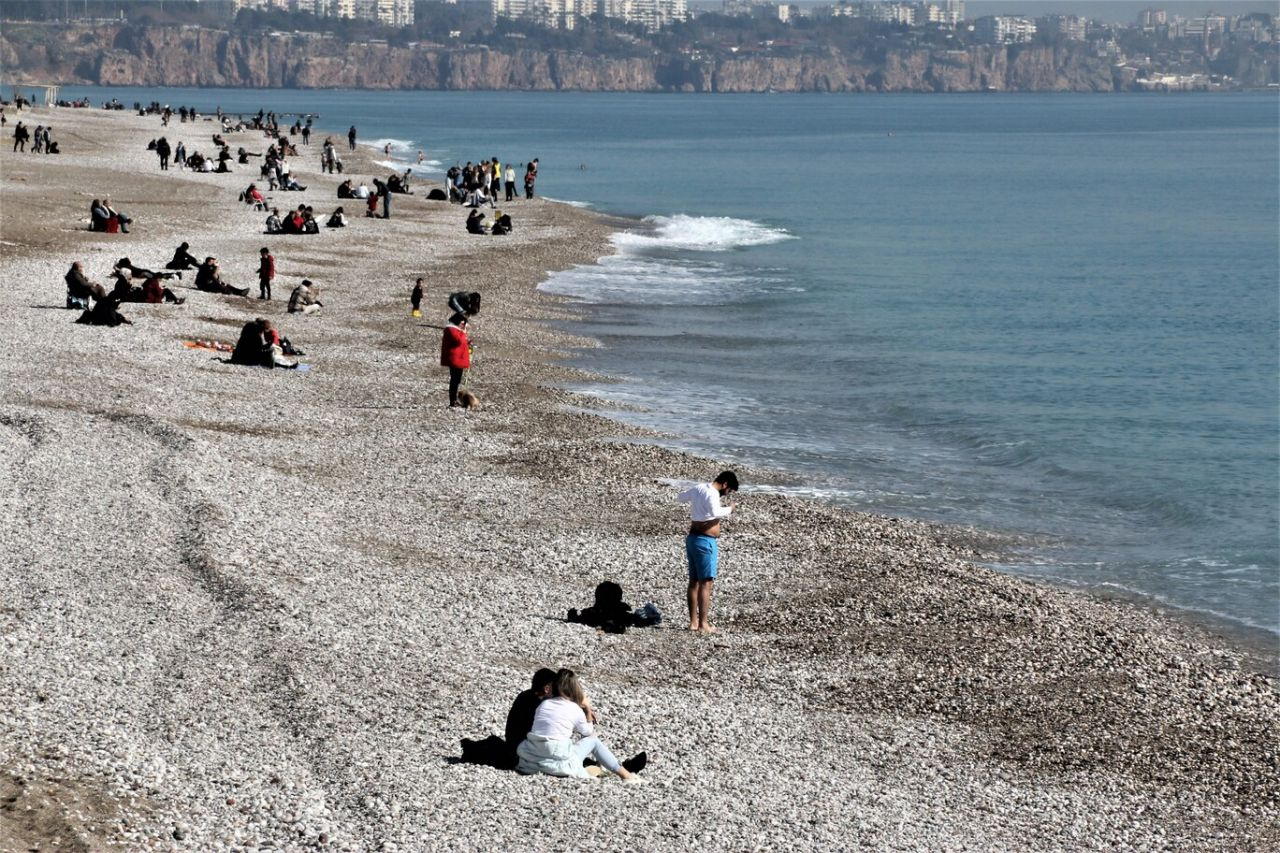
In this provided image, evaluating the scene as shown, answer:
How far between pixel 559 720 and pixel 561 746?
0.20 m

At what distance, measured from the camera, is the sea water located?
2417 centimetres

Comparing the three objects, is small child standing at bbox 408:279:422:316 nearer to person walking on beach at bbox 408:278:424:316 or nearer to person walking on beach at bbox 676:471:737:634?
person walking on beach at bbox 408:278:424:316

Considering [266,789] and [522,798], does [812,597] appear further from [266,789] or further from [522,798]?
[266,789]

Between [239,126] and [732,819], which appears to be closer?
[732,819]

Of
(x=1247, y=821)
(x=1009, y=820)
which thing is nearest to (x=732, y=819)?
(x=1009, y=820)

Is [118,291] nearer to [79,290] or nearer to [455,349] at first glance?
[79,290]

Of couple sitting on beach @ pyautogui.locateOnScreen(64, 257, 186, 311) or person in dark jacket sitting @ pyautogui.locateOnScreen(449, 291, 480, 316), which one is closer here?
couple sitting on beach @ pyautogui.locateOnScreen(64, 257, 186, 311)

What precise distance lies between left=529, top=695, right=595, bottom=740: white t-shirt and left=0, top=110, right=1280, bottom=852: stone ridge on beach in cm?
39

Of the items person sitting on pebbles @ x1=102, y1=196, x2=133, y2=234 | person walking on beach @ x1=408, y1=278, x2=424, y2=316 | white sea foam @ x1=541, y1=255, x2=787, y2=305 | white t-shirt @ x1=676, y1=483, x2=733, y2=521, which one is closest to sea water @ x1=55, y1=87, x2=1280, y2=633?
white sea foam @ x1=541, y1=255, x2=787, y2=305

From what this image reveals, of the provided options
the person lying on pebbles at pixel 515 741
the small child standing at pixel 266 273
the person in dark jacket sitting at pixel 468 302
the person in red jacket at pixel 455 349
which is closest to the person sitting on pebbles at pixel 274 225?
the small child standing at pixel 266 273

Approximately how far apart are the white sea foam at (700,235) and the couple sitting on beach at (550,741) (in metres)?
46.4

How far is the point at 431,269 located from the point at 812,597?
29413mm

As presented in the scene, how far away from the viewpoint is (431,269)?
45625 mm

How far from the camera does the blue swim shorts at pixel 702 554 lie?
16062mm
